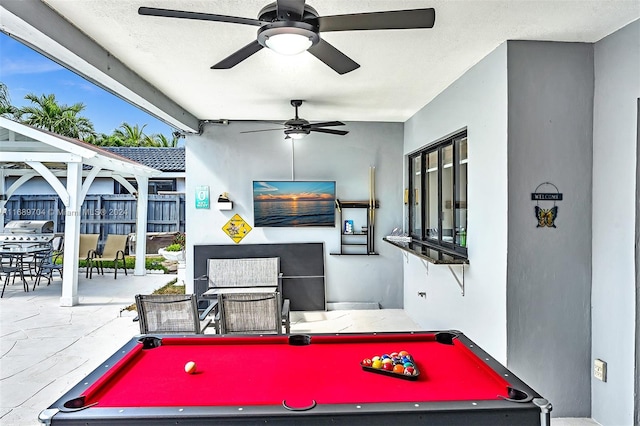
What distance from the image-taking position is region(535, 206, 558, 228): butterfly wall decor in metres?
3.19

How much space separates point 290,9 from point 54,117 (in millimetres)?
17749

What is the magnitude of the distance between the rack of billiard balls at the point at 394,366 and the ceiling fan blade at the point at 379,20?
161 centimetres

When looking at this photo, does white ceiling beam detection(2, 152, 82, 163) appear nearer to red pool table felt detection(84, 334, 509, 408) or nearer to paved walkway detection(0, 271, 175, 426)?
paved walkway detection(0, 271, 175, 426)

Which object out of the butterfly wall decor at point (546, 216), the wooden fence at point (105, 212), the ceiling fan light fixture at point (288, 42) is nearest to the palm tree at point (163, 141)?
the wooden fence at point (105, 212)

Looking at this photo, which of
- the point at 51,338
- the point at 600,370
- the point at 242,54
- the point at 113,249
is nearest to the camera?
the point at 242,54

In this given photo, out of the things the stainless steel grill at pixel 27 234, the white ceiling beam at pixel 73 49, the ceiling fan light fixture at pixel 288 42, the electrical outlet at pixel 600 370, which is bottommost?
the electrical outlet at pixel 600 370

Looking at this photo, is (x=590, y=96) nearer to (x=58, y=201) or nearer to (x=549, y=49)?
(x=549, y=49)

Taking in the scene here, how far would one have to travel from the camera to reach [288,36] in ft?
6.54

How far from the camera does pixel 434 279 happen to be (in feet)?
16.1

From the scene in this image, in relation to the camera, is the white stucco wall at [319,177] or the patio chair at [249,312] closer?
the patio chair at [249,312]

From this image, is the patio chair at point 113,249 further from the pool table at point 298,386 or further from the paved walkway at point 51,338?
the pool table at point 298,386

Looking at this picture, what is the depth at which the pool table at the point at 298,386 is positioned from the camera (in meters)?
1.67

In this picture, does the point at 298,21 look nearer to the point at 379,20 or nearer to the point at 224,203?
the point at 379,20

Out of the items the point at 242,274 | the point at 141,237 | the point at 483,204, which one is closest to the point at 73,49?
the point at 483,204
